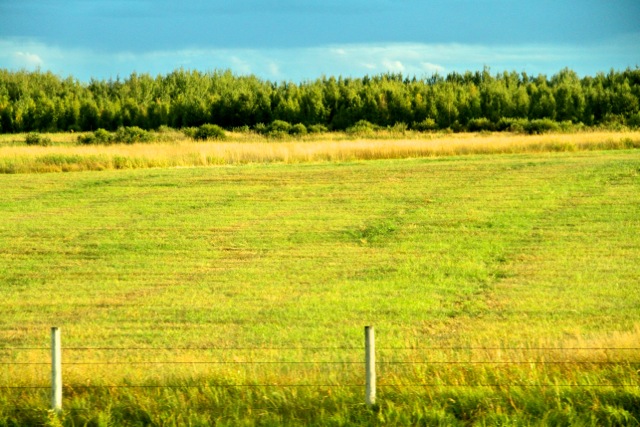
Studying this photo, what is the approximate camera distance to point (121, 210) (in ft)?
79.7

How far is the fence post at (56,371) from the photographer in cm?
724

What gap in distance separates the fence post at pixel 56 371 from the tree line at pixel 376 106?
5768 cm

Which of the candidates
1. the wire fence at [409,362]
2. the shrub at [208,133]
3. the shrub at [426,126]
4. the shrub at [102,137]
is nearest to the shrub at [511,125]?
the shrub at [426,126]

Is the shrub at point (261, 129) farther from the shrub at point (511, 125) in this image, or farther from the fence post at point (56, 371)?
the fence post at point (56, 371)

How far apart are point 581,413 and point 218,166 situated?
29.2m

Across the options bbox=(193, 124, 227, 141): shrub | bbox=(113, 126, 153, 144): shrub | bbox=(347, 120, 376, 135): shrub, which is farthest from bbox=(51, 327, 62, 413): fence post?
bbox=(347, 120, 376, 135): shrub

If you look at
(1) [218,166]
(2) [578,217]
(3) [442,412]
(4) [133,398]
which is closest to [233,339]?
(4) [133,398]

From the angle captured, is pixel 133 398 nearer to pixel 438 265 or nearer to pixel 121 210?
pixel 438 265

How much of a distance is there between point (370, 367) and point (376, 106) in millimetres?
72244

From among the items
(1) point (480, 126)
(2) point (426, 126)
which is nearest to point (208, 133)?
(1) point (480, 126)

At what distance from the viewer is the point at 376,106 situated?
78.6 meters

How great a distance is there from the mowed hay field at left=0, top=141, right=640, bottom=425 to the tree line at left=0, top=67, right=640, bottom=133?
40683 mm

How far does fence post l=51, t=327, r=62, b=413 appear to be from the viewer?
285 inches

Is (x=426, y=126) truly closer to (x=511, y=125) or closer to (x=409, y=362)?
(x=511, y=125)
